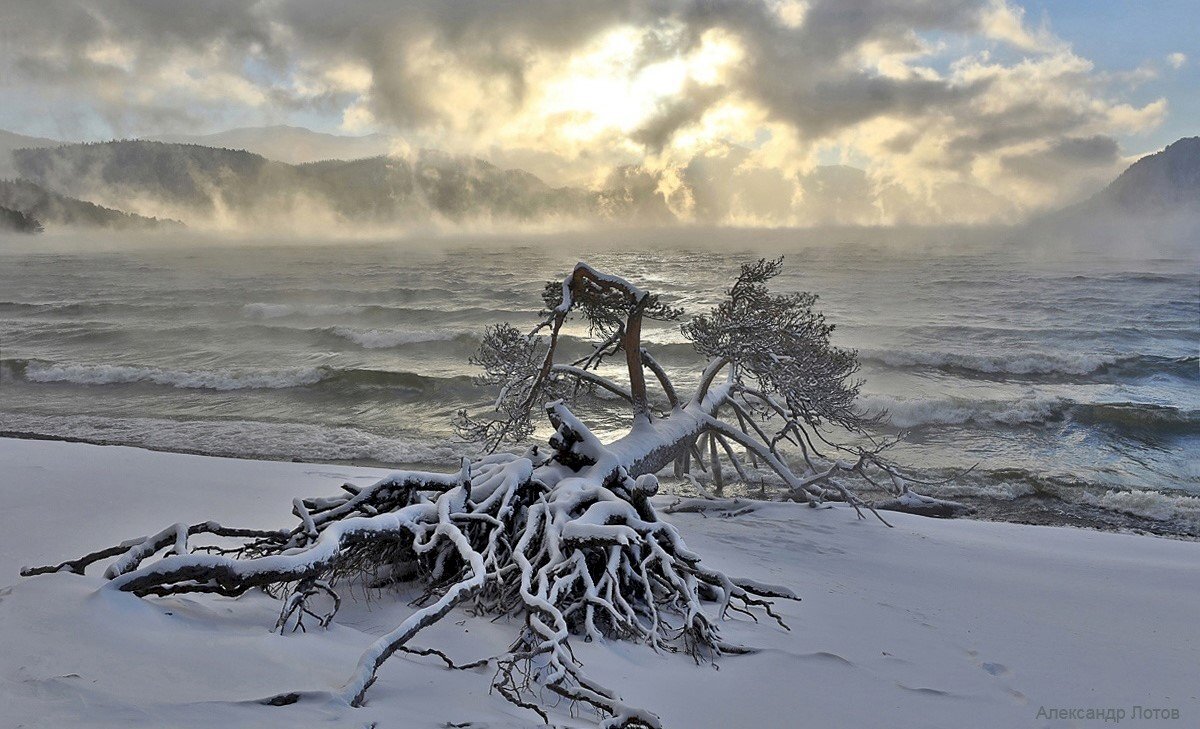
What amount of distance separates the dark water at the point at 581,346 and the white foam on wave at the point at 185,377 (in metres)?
0.10

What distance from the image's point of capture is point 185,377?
2127cm

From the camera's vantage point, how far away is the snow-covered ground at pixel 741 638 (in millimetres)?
2572

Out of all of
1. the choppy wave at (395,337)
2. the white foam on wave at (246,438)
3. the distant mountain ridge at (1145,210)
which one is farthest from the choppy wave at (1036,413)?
the distant mountain ridge at (1145,210)

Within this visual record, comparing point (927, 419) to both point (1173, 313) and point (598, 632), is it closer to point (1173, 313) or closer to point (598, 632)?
point (598, 632)

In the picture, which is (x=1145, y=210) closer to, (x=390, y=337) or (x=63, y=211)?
(x=390, y=337)

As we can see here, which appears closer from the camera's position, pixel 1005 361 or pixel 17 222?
pixel 1005 361

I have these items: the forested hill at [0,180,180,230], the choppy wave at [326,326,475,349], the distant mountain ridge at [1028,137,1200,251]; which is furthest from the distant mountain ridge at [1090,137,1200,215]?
the forested hill at [0,180,180,230]

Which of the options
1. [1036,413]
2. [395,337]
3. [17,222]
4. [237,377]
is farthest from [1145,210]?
[17,222]

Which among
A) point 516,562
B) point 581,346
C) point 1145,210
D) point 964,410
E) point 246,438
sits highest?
point 1145,210

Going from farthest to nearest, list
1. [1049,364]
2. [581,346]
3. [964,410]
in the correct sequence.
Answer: [581,346], [1049,364], [964,410]

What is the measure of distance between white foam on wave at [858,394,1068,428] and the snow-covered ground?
9395mm

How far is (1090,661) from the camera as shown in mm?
4605

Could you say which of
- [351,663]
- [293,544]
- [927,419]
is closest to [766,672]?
[351,663]

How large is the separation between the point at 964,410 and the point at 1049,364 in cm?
956
